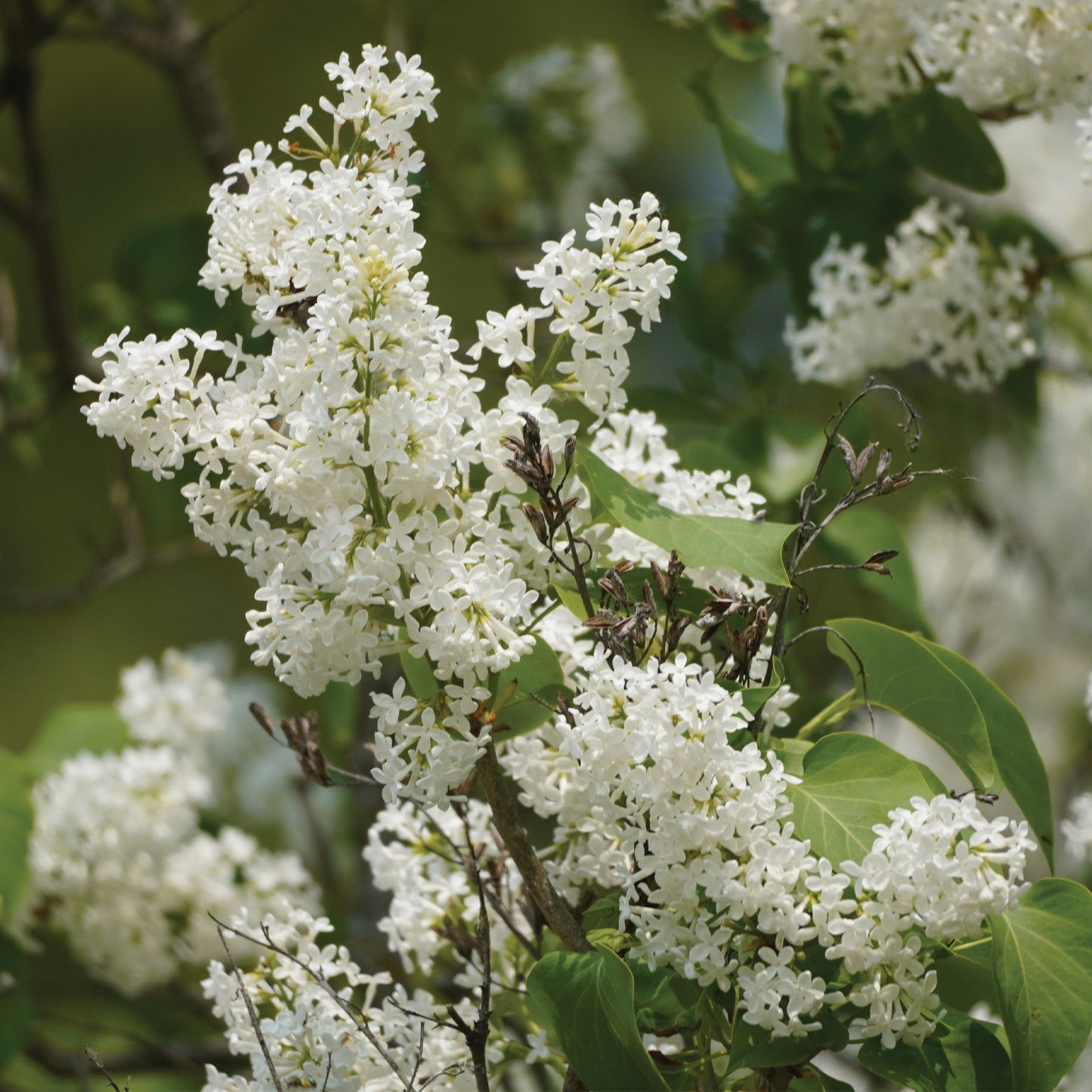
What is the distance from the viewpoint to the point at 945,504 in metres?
1.58

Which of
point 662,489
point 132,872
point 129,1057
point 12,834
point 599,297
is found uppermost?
point 599,297

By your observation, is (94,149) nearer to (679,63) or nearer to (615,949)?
(679,63)

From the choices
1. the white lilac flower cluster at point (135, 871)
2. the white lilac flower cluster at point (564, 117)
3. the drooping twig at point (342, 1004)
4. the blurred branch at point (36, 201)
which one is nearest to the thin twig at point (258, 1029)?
the drooping twig at point (342, 1004)

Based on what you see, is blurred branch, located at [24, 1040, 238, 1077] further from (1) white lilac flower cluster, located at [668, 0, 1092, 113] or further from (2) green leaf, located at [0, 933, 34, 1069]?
(1) white lilac flower cluster, located at [668, 0, 1092, 113]

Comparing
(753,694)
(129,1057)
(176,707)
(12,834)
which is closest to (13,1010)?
(12,834)

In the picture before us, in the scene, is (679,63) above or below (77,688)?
above

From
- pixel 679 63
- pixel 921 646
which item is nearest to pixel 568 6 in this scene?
pixel 679 63

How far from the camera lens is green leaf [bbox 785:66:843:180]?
1.11m

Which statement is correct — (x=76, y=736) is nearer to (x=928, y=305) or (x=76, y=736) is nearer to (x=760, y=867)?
(x=928, y=305)

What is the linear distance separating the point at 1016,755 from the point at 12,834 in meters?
0.87

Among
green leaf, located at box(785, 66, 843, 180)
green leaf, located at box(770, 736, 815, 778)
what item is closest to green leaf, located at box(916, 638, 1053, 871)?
green leaf, located at box(770, 736, 815, 778)

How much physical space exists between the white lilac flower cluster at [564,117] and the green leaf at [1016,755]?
1614 mm

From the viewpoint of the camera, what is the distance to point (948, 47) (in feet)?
3.08

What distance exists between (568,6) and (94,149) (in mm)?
1112
